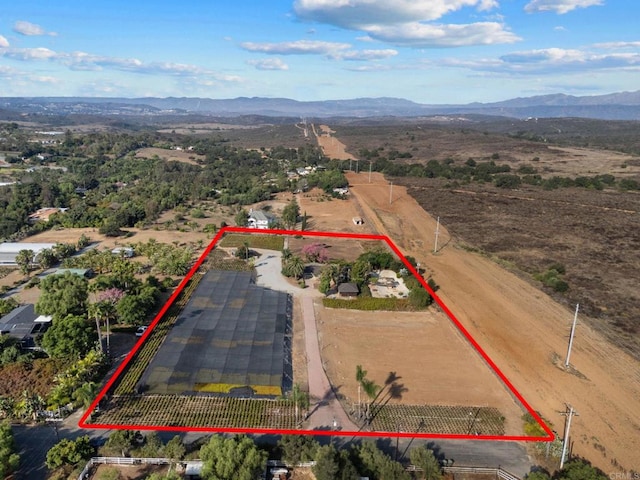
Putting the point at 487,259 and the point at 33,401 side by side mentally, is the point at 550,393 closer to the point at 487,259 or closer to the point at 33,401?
the point at 487,259

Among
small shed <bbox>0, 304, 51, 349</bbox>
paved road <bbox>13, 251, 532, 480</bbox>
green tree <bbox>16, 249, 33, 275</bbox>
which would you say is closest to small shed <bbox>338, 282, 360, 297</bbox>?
→ paved road <bbox>13, 251, 532, 480</bbox>

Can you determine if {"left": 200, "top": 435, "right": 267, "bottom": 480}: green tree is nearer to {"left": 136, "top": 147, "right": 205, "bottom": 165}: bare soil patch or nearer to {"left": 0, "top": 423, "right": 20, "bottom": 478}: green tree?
{"left": 0, "top": 423, "right": 20, "bottom": 478}: green tree

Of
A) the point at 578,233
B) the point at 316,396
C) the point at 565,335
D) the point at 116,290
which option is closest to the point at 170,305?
the point at 116,290

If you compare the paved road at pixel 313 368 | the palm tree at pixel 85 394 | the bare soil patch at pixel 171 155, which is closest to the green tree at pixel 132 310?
the palm tree at pixel 85 394

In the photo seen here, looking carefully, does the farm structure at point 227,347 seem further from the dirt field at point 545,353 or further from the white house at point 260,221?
the white house at point 260,221

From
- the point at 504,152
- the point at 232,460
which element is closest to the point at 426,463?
the point at 232,460

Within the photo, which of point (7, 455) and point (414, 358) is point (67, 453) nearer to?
point (7, 455)

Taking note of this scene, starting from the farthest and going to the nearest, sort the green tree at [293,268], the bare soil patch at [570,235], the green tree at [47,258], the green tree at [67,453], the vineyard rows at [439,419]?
the green tree at [47,258] < the green tree at [293,268] < the bare soil patch at [570,235] < the vineyard rows at [439,419] < the green tree at [67,453]
